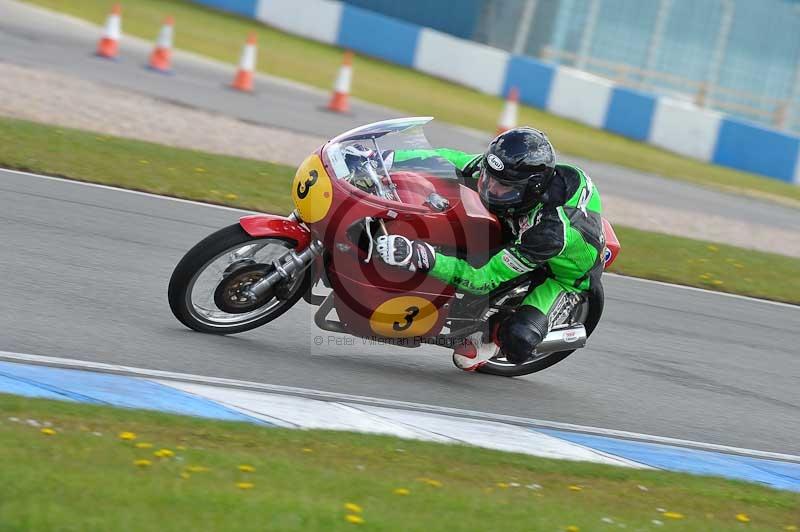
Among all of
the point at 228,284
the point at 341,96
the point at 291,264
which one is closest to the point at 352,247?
the point at 291,264

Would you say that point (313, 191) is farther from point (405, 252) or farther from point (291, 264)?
point (405, 252)

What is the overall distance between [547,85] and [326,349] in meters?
19.6

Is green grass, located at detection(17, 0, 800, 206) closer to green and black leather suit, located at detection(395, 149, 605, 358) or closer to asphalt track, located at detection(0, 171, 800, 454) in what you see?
asphalt track, located at detection(0, 171, 800, 454)

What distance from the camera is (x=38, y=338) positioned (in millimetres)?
5922

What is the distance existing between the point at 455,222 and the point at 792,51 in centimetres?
2156

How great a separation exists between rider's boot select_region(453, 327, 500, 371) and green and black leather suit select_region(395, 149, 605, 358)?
32cm

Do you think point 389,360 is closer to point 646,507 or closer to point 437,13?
point 646,507

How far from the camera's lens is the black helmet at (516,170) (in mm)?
5895

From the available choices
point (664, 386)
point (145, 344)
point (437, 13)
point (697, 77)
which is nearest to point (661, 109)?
point (697, 77)

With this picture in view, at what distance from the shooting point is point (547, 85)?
25.5 meters

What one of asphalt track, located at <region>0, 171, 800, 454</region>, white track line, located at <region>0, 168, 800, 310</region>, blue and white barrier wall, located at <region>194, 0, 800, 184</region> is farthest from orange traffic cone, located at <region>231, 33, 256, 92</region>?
blue and white barrier wall, located at <region>194, 0, 800, 184</region>

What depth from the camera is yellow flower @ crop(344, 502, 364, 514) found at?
14.2 feet

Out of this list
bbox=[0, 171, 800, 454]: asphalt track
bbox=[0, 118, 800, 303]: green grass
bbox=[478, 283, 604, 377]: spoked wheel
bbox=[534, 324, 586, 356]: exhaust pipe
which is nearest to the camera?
bbox=[0, 171, 800, 454]: asphalt track

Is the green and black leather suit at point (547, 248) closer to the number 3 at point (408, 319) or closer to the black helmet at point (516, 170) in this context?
the black helmet at point (516, 170)
